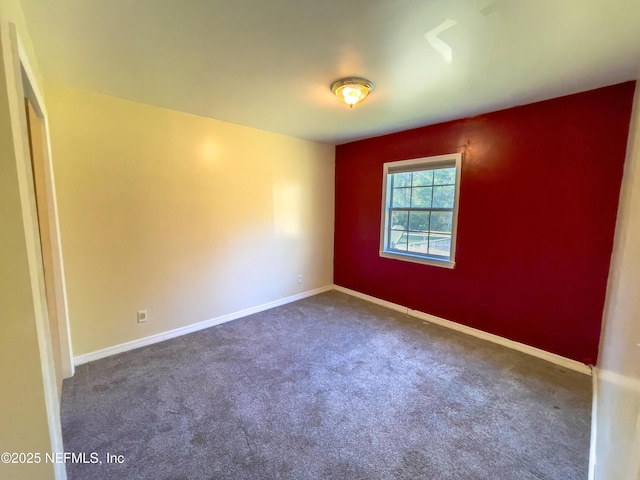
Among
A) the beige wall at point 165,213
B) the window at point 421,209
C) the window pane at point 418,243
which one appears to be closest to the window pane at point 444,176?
the window at point 421,209

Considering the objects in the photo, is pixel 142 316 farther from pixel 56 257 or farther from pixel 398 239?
pixel 398 239

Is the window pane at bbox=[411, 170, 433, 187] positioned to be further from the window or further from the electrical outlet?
the electrical outlet

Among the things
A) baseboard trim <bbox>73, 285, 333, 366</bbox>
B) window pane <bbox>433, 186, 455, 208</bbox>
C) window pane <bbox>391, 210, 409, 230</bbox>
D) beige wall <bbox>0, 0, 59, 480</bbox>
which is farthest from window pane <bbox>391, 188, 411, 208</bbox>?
beige wall <bbox>0, 0, 59, 480</bbox>

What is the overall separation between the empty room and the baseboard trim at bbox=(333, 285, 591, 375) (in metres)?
0.03

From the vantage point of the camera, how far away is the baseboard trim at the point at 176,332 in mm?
2538

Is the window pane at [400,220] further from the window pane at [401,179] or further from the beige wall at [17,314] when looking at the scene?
the beige wall at [17,314]

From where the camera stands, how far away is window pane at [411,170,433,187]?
11.3 feet

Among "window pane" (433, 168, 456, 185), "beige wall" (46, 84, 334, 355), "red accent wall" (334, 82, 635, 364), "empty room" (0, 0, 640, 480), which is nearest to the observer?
"empty room" (0, 0, 640, 480)

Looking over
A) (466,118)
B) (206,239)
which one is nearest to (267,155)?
(206,239)

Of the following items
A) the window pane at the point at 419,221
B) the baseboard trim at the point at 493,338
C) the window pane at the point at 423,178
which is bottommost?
the baseboard trim at the point at 493,338

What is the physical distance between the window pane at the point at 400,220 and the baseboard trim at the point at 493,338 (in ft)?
3.69

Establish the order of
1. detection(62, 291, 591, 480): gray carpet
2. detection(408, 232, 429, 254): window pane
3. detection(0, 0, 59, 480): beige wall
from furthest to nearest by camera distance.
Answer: detection(408, 232, 429, 254): window pane < detection(62, 291, 591, 480): gray carpet < detection(0, 0, 59, 480): beige wall

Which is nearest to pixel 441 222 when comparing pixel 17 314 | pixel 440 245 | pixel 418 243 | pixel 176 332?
pixel 440 245

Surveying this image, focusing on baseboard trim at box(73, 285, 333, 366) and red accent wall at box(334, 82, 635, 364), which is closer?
red accent wall at box(334, 82, 635, 364)
